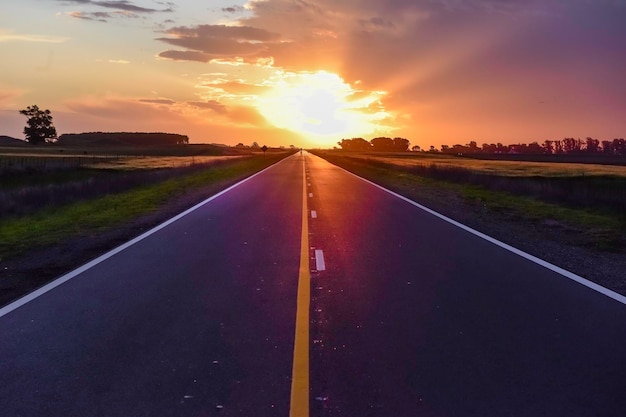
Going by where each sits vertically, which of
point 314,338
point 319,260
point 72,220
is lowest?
point 72,220

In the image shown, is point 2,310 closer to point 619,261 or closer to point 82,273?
point 82,273

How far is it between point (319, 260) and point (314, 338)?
15.4 ft

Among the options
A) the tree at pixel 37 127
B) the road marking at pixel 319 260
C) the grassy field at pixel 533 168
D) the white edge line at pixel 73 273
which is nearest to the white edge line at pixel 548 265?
the road marking at pixel 319 260

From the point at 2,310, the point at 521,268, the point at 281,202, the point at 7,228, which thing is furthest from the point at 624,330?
the point at 281,202

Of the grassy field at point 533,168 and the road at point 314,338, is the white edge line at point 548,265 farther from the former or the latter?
the grassy field at point 533,168

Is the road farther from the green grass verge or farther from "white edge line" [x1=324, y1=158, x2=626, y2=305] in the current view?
the green grass verge

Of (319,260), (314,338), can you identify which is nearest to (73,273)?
(319,260)

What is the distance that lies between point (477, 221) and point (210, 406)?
45.5 feet

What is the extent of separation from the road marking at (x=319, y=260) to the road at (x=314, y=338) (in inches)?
3.0

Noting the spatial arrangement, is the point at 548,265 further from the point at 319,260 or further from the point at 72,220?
the point at 72,220

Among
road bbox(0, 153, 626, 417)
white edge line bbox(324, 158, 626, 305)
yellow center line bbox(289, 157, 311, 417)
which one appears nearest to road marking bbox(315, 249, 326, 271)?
road bbox(0, 153, 626, 417)

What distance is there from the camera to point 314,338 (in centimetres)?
619

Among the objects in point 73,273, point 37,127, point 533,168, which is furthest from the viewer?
point 37,127

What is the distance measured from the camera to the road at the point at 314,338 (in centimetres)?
462
